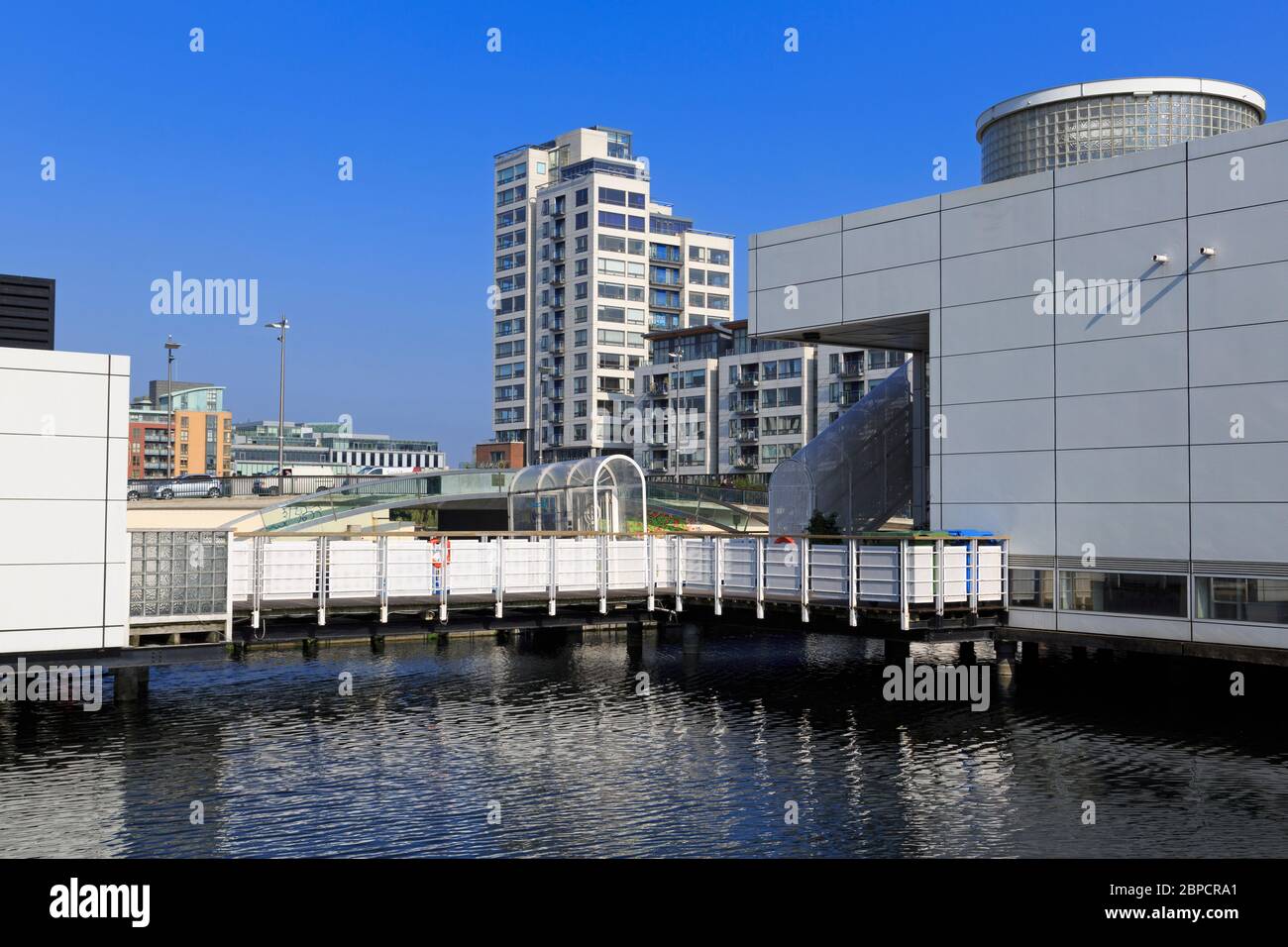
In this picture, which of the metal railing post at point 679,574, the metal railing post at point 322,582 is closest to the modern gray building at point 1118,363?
the metal railing post at point 679,574

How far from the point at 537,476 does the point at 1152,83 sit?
2488 cm

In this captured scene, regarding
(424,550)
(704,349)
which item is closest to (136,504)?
(424,550)

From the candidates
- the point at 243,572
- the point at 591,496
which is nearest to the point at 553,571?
→ the point at 243,572

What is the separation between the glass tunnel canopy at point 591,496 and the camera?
1623 inches

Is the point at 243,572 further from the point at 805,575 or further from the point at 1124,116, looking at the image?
the point at 1124,116

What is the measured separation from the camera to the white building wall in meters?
22.1

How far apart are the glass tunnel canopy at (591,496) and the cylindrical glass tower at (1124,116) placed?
607 inches

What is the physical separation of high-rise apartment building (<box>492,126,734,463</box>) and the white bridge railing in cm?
9586

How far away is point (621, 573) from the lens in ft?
105

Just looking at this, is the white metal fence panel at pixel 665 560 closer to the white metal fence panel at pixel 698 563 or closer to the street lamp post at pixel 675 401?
the white metal fence panel at pixel 698 563

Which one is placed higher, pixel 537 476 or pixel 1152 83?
pixel 1152 83
